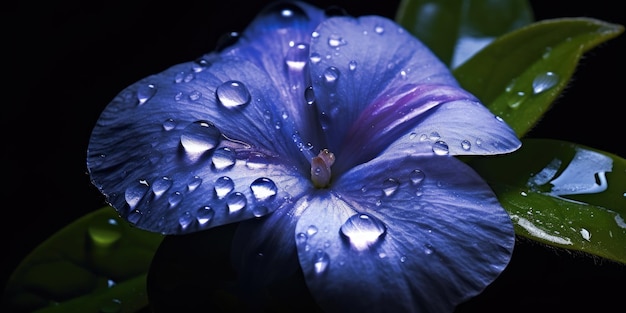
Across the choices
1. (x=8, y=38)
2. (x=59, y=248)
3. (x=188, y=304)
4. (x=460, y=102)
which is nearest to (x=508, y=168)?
(x=460, y=102)

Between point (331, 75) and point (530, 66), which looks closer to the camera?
point (331, 75)

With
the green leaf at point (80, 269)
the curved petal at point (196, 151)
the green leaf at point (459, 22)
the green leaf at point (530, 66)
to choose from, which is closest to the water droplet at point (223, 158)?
the curved petal at point (196, 151)

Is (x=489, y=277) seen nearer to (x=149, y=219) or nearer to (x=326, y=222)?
(x=326, y=222)

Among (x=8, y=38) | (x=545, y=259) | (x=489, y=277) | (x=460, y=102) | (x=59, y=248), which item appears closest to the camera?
(x=489, y=277)

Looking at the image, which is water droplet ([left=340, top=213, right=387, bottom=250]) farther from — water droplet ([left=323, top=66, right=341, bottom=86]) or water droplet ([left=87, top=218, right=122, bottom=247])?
water droplet ([left=87, top=218, right=122, bottom=247])

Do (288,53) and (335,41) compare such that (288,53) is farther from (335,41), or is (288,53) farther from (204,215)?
(204,215)

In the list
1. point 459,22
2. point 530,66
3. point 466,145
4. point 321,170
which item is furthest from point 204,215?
point 459,22
